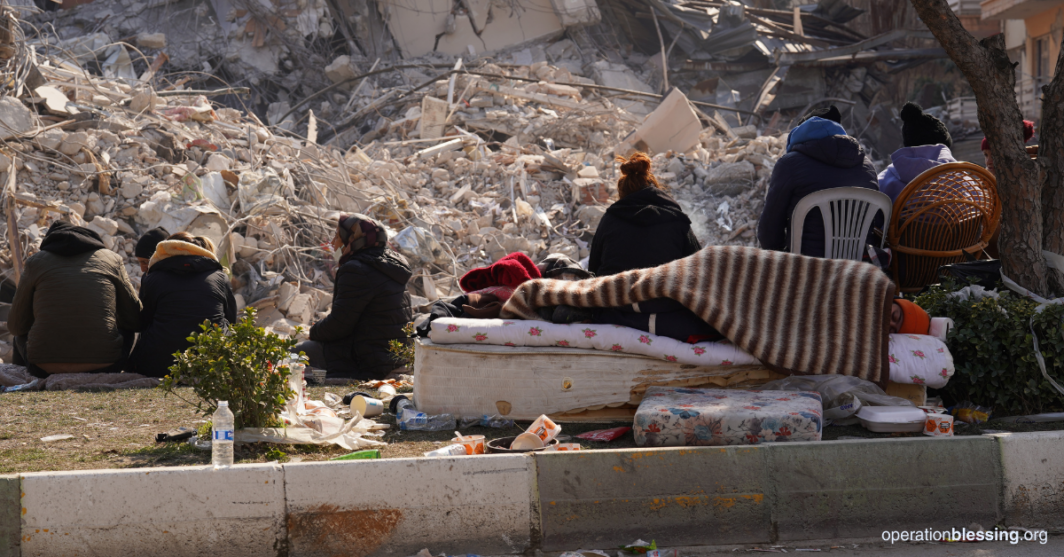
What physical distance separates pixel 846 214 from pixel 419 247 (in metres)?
6.22

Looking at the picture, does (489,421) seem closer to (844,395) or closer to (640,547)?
(640,547)

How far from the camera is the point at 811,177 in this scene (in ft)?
17.4

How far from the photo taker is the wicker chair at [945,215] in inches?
207

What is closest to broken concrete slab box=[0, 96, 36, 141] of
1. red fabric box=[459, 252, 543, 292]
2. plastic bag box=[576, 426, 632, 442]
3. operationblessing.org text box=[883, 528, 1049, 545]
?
red fabric box=[459, 252, 543, 292]

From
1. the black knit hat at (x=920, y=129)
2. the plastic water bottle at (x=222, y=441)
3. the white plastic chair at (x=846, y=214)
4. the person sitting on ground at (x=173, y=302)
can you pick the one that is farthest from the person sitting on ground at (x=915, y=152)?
the person sitting on ground at (x=173, y=302)

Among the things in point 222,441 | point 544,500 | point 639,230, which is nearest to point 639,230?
point 639,230

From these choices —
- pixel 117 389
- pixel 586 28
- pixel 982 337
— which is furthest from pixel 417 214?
pixel 586 28

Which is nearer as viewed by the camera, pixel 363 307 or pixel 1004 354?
pixel 1004 354

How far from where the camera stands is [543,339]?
4.36 meters

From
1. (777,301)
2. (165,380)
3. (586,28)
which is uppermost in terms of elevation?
(586,28)

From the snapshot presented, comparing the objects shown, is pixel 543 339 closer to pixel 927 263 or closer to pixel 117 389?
pixel 927 263

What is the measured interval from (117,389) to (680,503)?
13.3ft

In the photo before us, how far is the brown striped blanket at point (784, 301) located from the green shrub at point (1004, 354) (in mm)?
453

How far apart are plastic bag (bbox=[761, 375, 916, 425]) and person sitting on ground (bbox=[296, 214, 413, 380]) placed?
10.1 feet
